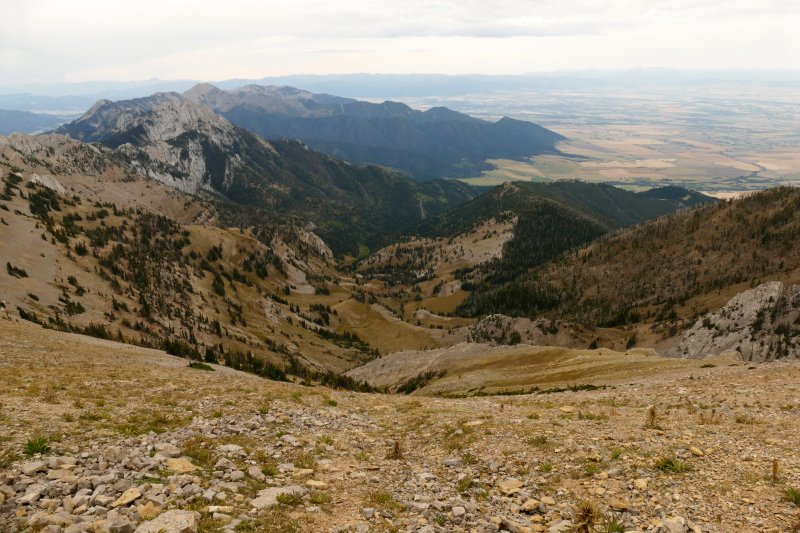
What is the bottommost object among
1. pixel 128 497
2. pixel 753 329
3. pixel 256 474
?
pixel 753 329

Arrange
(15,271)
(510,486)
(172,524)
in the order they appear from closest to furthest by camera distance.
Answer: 1. (172,524)
2. (510,486)
3. (15,271)

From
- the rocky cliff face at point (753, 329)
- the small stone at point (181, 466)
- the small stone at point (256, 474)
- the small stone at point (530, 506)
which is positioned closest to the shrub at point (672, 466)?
the small stone at point (530, 506)

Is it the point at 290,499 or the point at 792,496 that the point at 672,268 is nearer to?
the point at 792,496

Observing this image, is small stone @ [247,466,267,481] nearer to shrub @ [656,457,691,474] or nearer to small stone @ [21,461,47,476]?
small stone @ [21,461,47,476]

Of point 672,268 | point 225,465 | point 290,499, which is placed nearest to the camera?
point 290,499

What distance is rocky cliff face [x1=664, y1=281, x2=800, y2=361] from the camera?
213 ft

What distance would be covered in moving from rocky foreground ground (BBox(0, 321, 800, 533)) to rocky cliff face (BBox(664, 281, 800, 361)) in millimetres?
53034

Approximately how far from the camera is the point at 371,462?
17516mm

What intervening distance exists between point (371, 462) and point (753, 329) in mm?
86579

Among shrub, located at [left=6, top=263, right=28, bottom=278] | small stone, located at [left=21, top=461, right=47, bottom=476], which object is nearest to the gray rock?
small stone, located at [left=21, top=461, right=47, bottom=476]

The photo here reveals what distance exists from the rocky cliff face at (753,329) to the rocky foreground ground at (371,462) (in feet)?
174

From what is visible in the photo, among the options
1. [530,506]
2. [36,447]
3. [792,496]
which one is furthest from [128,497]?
[792,496]

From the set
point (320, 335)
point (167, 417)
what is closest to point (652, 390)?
point (167, 417)

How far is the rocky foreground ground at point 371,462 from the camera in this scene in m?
11.5
